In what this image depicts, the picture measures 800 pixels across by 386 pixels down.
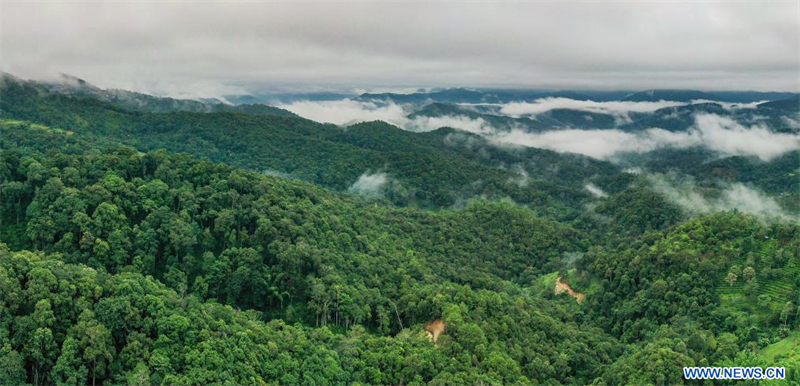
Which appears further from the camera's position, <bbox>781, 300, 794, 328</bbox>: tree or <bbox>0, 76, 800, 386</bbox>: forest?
<bbox>781, 300, 794, 328</bbox>: tree

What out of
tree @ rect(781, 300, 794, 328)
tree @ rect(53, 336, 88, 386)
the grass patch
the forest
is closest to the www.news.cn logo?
the forest

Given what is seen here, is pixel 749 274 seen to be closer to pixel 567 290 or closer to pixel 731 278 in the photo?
pixel 731 278

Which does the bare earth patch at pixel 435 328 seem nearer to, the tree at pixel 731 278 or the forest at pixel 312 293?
the forest at pixel 312 293

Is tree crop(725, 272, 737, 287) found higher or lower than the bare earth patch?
higher

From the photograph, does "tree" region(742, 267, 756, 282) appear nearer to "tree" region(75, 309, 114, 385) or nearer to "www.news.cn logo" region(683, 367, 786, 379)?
"www.news.cn logo" region(683, 367, 786, 379)

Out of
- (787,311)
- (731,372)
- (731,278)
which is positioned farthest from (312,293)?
(731,278)

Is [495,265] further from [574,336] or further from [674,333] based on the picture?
[674,333]
